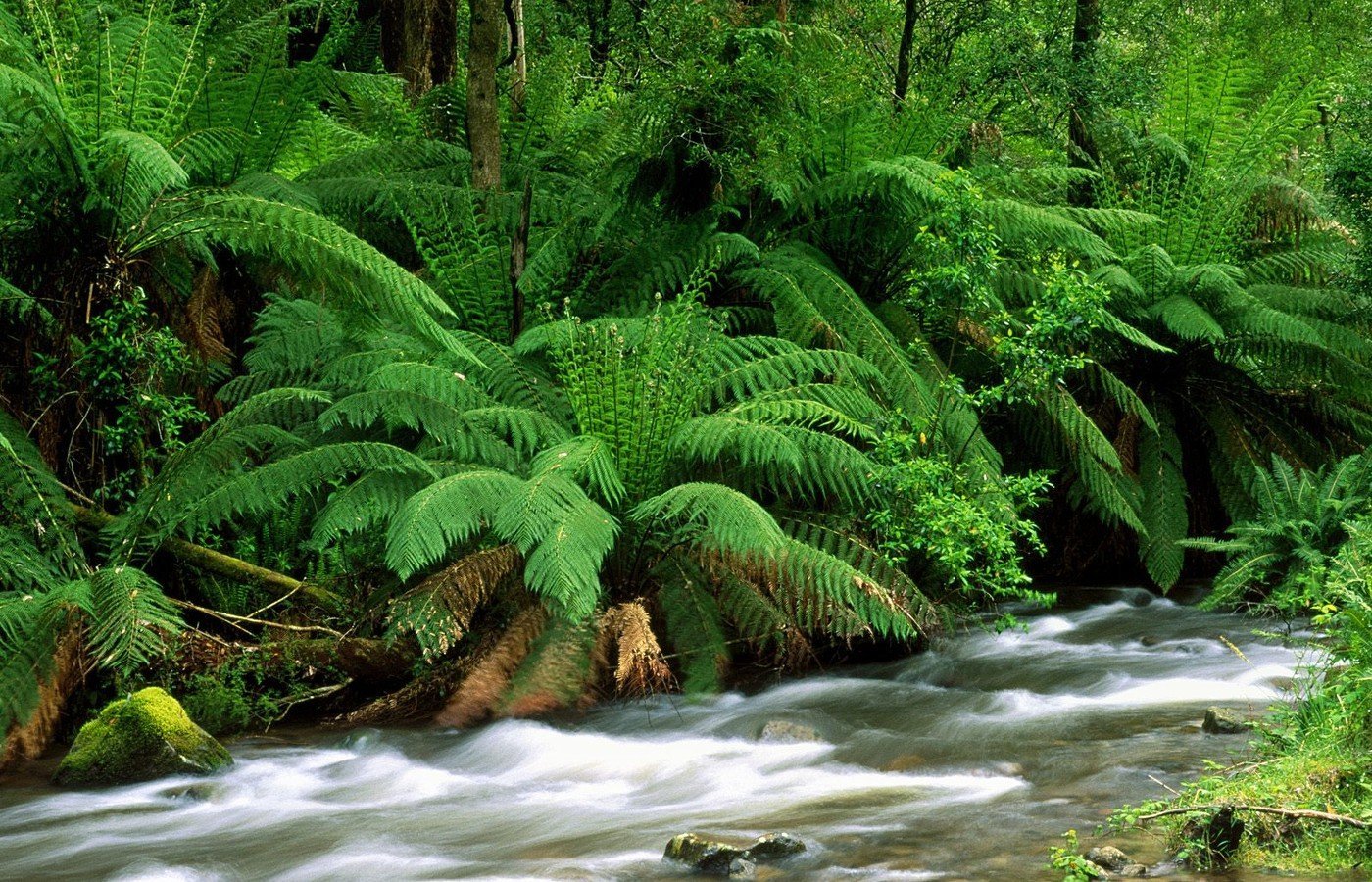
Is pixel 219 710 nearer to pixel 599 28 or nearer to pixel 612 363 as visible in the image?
pixel 612 363

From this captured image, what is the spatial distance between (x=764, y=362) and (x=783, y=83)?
1.70m

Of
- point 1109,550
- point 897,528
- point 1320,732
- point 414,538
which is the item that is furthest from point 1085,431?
point 414,538

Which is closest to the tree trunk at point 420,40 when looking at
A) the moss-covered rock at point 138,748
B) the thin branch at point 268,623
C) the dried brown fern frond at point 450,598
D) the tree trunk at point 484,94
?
the tree trunk at point 484,94

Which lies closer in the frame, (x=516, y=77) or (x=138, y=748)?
(x=138, y=748)

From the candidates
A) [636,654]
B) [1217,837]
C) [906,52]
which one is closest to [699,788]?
[636,654]

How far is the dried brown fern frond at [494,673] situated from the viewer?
471cm

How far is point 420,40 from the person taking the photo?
9.98 meters

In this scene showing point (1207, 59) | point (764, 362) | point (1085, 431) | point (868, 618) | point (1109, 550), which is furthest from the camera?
point (1207, 59)

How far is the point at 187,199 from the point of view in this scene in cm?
525

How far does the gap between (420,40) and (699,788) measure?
7.45m

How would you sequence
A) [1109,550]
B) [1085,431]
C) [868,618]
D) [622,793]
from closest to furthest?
[622,793]
[868,618]
[1085,431]
[1109,550]

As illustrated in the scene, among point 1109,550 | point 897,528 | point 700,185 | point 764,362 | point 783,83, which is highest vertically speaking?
point 783,83

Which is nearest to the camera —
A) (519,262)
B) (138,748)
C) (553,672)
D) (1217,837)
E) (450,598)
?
(1217,837)

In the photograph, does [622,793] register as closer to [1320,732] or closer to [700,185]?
[1320,732]
